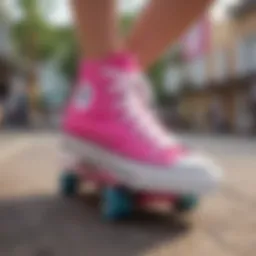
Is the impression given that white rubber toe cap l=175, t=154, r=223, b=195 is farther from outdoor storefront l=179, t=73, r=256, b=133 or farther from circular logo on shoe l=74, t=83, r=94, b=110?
outdoor storefront l=179, t=73, r=256, b=133

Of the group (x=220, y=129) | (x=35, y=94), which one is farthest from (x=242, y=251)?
(x=35, y=94)

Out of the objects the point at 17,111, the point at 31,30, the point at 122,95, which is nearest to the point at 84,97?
the point at 122,95

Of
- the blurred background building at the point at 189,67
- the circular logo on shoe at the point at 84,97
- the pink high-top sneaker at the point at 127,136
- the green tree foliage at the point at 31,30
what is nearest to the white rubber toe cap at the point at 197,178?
the pink high-top sneaker at the point at 127,136

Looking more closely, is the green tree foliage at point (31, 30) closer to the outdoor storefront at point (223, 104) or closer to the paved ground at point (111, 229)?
the outdoor storefront at point (223, 104)

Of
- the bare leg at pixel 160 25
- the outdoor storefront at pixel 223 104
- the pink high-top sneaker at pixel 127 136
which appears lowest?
the outdoor storefront at pixel 223 104

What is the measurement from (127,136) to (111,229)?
0.55 ft

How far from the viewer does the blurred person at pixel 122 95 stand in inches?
31.8

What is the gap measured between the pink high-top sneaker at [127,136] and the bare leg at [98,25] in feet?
0.07

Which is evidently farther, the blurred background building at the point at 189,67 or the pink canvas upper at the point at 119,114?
the blurred background building at the point at 189,67

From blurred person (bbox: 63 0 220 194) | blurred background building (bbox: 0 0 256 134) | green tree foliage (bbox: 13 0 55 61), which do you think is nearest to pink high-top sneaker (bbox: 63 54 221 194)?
blurred person (bbox: 63 0 220 194)

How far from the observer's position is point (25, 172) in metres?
1.24

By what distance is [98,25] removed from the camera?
2.91ft

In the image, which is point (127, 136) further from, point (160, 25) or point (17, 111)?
point (17, 111)

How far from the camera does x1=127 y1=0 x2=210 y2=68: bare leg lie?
0.88m
